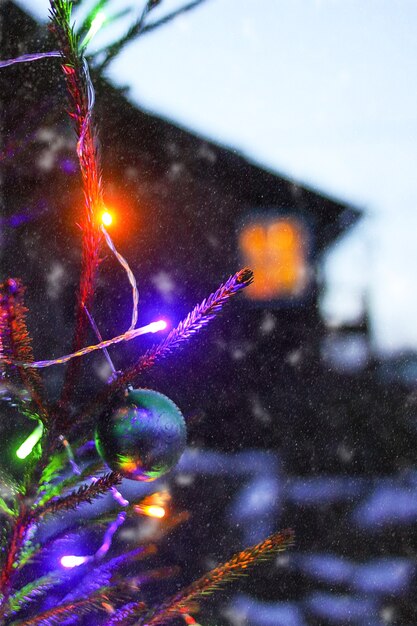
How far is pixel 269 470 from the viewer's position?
755mm

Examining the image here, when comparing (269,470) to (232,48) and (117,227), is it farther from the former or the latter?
(232,48)

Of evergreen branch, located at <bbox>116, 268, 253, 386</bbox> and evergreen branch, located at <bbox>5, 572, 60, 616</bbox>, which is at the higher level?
evergreen branch, located at <bbox>116, 268, 253, 386</bbox>

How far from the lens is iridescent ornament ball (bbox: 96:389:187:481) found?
0.48m

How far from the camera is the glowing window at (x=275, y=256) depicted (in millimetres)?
736

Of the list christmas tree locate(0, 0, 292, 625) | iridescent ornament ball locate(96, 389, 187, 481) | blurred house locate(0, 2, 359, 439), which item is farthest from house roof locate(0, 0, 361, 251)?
iridescent ornament ball locate(96, 389, 187, 481)

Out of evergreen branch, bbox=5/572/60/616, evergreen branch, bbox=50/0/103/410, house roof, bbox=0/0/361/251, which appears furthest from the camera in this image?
→ house roof, bbox=0/0/361/251

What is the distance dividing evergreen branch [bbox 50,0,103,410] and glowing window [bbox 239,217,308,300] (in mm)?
307

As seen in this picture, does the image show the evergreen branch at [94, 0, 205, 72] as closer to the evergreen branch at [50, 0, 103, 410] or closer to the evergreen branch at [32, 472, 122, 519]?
the evergreen branch at [50, 0, 103, 410]

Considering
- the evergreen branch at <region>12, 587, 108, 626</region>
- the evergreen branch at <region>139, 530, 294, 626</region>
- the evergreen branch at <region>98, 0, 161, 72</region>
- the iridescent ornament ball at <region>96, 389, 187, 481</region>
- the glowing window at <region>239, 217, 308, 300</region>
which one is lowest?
the evergreen branch at <region>12, 587, 108, 626</region>

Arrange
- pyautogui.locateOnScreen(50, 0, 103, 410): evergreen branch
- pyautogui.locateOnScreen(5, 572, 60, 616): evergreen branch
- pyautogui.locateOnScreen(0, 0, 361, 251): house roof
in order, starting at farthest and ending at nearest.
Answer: pyautogui.locateOnScreen(0, 0, 361, 251): house roof < pyautogui.locateOnScreen(5, 572, 60, 616): evergreen branch < pyautogui.locateOnScreen(50, 0, 103, 410): evergreen branch

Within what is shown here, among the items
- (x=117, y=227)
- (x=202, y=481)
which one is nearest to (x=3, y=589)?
(x=202, y=481)

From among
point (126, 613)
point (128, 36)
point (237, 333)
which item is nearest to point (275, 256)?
point (237, 333)

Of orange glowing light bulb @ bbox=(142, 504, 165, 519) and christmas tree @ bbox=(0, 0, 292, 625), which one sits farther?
orange glowing light bulb @ bbox=(142, 504, 165, 519)

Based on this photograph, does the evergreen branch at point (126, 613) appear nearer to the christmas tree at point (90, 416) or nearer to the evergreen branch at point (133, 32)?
the christmas tree at point (90, 416)
